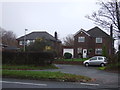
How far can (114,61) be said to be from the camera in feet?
78.2

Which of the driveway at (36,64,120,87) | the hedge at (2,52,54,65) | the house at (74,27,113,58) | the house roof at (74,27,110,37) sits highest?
the house roof at (74,27,110,37)

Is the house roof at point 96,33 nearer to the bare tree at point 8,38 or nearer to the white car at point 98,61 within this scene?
the white car at point 98,61

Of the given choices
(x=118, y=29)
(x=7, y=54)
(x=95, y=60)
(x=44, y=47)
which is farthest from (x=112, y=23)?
(x=44, y=47)

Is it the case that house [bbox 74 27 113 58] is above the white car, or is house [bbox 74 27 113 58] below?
above

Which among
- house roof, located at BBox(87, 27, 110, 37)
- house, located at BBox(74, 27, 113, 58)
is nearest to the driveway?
house, located at BBox(74, 27, 113, 58)

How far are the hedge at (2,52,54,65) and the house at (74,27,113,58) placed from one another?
2908 centimetres

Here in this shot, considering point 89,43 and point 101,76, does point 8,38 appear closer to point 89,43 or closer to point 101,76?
point 89,43

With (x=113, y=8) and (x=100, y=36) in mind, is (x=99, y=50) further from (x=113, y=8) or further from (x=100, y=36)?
(x=113, y=8)

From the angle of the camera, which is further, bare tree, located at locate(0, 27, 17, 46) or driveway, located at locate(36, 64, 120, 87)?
bare tree, located at locate(0, 27, 17, 46)

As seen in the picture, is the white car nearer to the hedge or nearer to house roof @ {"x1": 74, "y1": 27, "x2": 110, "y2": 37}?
the hedge

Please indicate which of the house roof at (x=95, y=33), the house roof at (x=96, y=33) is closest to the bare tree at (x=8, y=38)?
the house roof at (x=95, y=33)

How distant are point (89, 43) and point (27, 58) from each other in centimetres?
3147

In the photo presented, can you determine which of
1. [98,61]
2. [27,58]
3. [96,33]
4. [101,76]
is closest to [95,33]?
[96,33]

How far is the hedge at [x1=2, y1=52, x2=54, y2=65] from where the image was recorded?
26.6 meters
